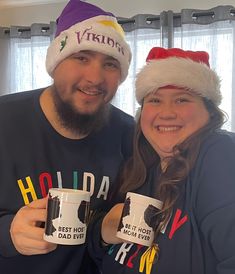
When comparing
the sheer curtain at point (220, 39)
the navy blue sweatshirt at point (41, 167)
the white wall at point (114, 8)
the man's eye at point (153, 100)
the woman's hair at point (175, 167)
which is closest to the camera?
the woman's hair at point (175, 167)

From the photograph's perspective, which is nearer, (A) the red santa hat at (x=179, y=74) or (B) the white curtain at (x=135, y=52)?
(A) the red santa hat at (x=179, y=74)

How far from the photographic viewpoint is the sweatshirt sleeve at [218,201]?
94 cm

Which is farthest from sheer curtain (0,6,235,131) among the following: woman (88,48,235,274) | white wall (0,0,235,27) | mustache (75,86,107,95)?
woman (88,48,235,274)

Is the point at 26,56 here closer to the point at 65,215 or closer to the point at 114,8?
the point at 114,8

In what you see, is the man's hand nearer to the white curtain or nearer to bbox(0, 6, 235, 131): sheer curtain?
bbox(0, 6, 235, 131): sheer curtain

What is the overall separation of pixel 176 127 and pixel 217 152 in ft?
0.50

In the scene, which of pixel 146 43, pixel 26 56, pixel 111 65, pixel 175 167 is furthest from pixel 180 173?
pixel 26 56

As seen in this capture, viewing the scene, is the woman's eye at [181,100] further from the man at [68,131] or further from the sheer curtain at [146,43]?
the sheer curtain at [146,43]

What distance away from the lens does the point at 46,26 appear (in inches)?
141

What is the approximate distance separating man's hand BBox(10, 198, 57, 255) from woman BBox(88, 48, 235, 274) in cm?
24

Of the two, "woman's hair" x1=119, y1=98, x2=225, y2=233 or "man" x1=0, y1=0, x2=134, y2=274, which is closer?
"woman's hair" x1=119, y1=98, x2=225, y2=233

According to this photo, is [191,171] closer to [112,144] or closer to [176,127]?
[176,127]

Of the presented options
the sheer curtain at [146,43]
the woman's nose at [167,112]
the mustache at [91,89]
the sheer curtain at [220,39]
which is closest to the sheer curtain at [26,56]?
the sheer curtain at [146,43]

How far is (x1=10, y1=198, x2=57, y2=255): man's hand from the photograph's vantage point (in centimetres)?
103
